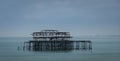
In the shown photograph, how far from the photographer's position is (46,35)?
73.5 m

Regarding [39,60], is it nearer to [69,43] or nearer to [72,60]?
[72,60]

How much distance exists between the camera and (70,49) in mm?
74312

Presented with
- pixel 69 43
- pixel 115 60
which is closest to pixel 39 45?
pixel 69 43

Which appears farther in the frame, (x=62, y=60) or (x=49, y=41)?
(x=49, y=41)

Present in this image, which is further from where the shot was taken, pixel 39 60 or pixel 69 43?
pixel 69 43

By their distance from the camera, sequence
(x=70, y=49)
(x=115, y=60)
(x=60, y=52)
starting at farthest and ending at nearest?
1. (x=70, y=49)
2. (x=60, y=52)
3. (x=115, y=60)

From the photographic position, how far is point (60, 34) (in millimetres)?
72875

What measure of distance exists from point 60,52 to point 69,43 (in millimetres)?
3989

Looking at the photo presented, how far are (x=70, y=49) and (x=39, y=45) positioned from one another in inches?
276

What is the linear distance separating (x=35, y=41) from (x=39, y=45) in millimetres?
1467

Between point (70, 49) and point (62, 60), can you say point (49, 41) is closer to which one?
point (70, 49)

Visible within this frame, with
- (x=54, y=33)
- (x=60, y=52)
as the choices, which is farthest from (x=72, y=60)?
(x=54, y=33)

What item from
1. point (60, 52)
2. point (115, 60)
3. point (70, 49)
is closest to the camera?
point (115, 60)

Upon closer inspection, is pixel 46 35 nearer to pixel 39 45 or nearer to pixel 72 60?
pixel 39 45
